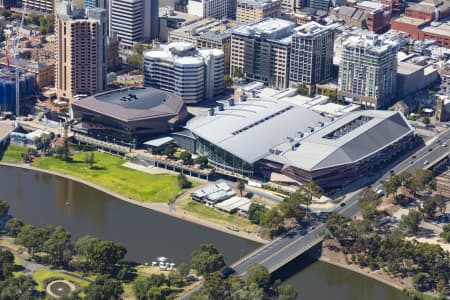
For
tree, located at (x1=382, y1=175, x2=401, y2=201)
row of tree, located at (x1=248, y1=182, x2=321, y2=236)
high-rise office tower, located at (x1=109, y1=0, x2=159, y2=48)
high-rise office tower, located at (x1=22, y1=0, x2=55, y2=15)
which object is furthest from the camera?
high-rise office tower, located at (x1=22, y1=0, x2=55, y2=15)

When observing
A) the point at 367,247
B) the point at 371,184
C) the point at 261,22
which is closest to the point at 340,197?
the point at 371,184

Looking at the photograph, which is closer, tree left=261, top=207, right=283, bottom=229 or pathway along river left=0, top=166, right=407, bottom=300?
pathway along river left=0, top=166, right=407, bottom=300

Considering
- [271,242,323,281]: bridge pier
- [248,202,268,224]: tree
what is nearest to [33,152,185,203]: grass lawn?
[248,202,268,224]: tree

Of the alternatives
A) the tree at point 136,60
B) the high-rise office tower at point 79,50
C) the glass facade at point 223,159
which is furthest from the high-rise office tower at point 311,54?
the glass facade at point 223,159

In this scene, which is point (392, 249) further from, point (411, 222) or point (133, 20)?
point (133, 20)

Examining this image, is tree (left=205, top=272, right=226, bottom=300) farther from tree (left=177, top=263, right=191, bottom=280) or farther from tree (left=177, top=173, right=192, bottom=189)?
tree (left=177, top=173, right=192, bottom=189)

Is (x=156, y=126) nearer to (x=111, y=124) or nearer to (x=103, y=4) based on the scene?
(x=111, y=124)
